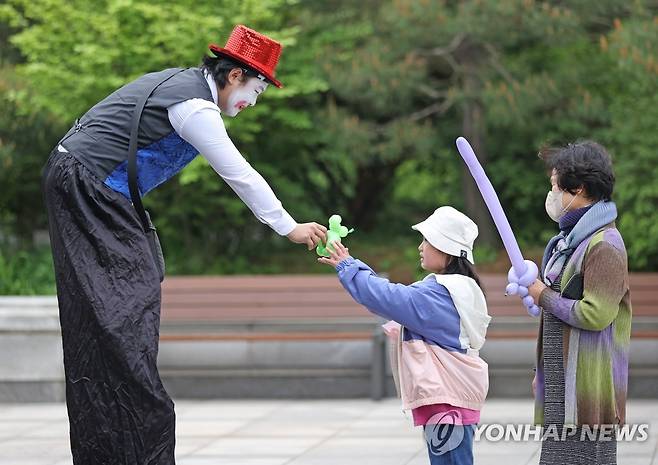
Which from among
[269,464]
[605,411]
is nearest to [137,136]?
[605,411]

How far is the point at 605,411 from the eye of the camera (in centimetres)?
429

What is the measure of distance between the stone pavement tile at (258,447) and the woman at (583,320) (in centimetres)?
297

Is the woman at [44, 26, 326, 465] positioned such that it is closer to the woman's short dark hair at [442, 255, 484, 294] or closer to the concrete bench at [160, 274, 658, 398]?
the woman's short dark hair at [442, 255, 484, 294]

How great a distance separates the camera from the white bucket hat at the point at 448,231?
15.4 feet

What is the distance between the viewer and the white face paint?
4691 mm

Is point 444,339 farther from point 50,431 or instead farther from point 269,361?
point 269,361

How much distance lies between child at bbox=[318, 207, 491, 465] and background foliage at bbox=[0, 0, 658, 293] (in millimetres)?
6993

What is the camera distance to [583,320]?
422 centimetres

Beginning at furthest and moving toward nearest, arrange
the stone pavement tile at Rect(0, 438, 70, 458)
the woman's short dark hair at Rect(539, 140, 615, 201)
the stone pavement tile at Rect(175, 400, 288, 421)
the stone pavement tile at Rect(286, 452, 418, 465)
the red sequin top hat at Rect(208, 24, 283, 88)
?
the stone pavement tile at Rect(175, 400, 288, 421)
the stone pavement tile at Rect(0, 438, 70, 458)
the stone pavement tile at Rect(286, 452, 418, 465)
the red sequin top hat at Rect(208, 24, 283, 88)
the woman's short dark hair at Rect(539, 140, 615, 201)

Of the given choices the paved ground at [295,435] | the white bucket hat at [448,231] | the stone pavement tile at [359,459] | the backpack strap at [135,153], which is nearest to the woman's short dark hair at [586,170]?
the white bucket hat at [448,231]

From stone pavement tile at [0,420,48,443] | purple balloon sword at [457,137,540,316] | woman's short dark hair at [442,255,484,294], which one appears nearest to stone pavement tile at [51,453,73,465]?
stone pavement tile at [0,420,48,443]

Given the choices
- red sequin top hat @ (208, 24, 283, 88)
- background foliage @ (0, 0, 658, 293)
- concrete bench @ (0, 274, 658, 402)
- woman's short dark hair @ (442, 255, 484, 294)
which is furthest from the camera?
background foliage @ (0, 0, 658, 293)

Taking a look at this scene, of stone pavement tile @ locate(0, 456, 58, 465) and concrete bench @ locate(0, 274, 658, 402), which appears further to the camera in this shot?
concrete bench @ locate(0, 274, 658, 402)

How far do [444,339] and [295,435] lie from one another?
330 cm
